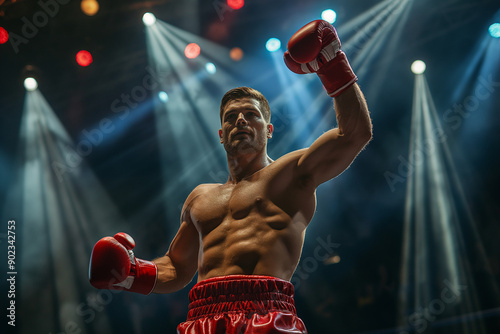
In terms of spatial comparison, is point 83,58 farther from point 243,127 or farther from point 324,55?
point 324,55

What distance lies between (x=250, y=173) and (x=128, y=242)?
2.27 feet

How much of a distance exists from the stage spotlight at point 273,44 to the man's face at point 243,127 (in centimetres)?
274

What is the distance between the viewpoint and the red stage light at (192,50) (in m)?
4.78

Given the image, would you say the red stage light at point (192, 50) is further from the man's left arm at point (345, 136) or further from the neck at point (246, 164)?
the man's left arm at point (345, 136)

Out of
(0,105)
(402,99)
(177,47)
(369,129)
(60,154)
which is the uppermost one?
(0,105)

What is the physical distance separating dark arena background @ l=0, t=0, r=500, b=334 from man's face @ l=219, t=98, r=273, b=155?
2706 millimetres

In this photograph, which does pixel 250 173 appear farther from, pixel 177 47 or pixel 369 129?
pixel 177 47

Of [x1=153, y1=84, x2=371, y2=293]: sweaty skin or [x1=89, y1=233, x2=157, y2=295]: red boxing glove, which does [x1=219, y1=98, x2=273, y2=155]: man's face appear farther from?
[x1=89, y1=233, x2=157, y2=295]: red boxing glove

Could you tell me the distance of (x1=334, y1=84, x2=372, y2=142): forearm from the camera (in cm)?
170

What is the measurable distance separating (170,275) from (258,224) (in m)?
0.61

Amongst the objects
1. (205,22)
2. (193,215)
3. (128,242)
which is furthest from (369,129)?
(205,22)

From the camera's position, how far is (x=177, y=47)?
15.8 ft

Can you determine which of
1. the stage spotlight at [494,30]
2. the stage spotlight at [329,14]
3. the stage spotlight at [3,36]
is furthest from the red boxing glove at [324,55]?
the stage spotlight at [3,36]

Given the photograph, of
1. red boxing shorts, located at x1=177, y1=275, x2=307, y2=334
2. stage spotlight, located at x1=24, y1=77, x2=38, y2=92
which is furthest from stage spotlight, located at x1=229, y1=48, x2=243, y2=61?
red boxing shorts, located at x1=177, y1=275, x2=307, y2=334
